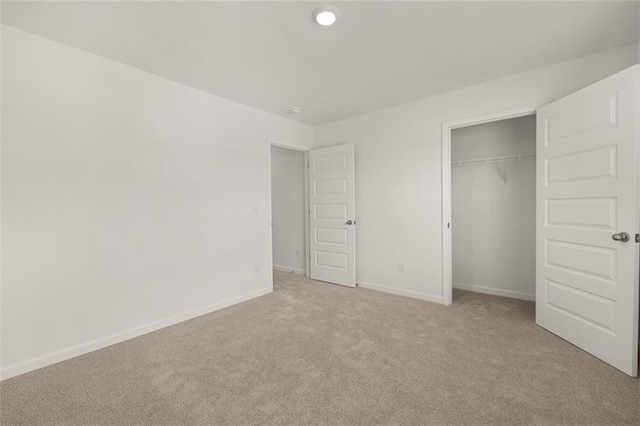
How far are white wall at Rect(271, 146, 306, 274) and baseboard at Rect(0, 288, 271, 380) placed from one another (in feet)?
6.04

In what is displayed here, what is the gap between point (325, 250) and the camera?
14.8 ft

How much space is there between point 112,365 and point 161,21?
2.56 metres

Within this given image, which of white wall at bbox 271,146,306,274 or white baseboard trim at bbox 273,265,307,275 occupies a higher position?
white wall at bbox 271,146,306,274

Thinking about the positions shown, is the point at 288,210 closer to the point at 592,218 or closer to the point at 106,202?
the point at 106,202

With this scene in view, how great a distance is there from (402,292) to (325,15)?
3.21 metres

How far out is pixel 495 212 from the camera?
3.85 m

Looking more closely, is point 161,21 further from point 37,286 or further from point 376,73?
point 37,286

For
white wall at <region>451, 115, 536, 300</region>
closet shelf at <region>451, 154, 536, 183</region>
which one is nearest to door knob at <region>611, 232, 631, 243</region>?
white wall at <region>451, 115, 536, 300</region>

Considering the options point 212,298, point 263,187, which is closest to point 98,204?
point 212,298

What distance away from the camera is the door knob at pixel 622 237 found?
204cm

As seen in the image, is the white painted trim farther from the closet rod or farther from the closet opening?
the closet rod

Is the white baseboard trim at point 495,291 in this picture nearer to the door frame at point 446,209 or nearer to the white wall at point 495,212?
the white wall at point 495,212

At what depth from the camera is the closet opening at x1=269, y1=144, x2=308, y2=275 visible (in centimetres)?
509

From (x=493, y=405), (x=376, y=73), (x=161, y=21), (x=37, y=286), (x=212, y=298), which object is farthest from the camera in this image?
(x=212, y=298)
